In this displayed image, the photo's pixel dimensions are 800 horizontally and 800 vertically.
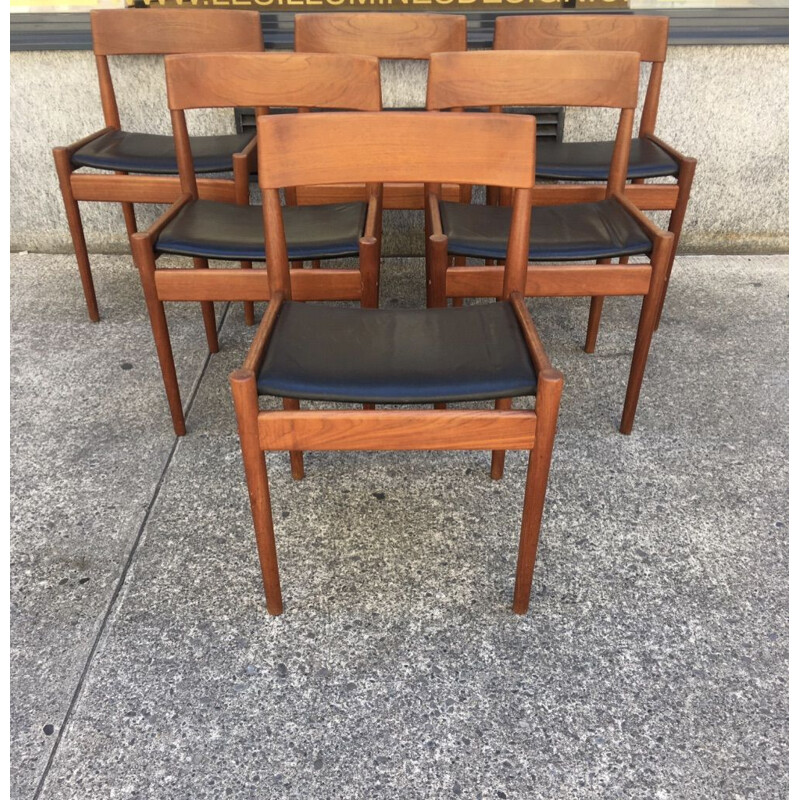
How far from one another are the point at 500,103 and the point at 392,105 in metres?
1.15

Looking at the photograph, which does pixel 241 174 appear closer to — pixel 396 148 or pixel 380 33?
pixel 380 33

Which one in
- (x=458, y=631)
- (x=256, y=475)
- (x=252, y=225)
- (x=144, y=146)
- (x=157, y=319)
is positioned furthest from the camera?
(x=144, y=146)

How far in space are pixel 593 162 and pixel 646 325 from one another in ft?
2.59

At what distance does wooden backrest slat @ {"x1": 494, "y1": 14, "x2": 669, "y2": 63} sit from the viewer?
103 inches

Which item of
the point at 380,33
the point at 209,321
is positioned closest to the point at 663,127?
the point at 380,33

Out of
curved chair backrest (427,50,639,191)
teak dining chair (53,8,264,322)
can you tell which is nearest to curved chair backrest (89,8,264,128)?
teak dining chair (53,8,264,322)

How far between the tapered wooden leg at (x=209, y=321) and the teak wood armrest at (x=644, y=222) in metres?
1.33

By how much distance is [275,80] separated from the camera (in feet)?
7.03

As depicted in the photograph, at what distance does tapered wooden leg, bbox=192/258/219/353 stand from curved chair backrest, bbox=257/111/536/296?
861mm

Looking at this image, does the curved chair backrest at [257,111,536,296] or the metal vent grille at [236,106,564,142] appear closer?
→ the curved chair backrest at [257,111,536,296]

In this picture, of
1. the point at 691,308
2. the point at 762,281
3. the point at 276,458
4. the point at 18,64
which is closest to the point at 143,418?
the point at 276,458

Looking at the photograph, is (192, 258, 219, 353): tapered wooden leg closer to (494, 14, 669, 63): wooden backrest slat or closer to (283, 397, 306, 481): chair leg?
(283, 397, 306, 481): chair leg

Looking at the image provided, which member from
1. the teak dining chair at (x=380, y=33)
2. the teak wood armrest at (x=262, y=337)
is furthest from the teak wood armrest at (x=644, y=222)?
the teak wood armrest at (x=262, y=337)

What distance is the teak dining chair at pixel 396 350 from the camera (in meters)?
1.41
